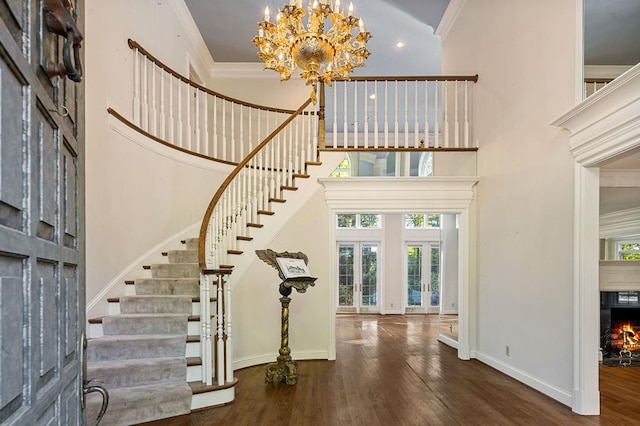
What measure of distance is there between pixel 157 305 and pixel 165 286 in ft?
1.11

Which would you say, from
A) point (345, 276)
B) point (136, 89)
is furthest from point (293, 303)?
point (345, 276)

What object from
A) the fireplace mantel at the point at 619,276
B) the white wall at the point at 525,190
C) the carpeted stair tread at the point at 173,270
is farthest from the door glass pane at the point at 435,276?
the carpeted stair tread at the point at 173,270

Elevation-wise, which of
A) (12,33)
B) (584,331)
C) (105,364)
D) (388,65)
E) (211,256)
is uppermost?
(388,65)

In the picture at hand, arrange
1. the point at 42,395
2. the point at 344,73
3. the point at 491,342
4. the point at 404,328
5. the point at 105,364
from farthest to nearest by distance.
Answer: the point at 404,328 → the point at 491,342 → the point at 344,73 → the point at 105,364 → the point at 42,395

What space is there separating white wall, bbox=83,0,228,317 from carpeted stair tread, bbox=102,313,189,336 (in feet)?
1.00

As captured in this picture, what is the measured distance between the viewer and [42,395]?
86cm

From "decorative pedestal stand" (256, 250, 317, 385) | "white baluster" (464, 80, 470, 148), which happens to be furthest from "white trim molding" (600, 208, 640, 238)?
"decorative pedestal stand" (256, 250, 317, 385)

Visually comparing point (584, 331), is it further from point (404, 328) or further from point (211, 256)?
point (404, 328)

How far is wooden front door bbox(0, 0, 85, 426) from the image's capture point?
71cm

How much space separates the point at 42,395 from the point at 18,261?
0.31 metres

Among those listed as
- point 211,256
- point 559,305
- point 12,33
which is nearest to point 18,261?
point 12,33

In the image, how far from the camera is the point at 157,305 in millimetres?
4281

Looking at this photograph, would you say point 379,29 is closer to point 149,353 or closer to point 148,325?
point 148,325

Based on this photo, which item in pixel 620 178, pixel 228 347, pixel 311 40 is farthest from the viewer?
pixel 620 178
